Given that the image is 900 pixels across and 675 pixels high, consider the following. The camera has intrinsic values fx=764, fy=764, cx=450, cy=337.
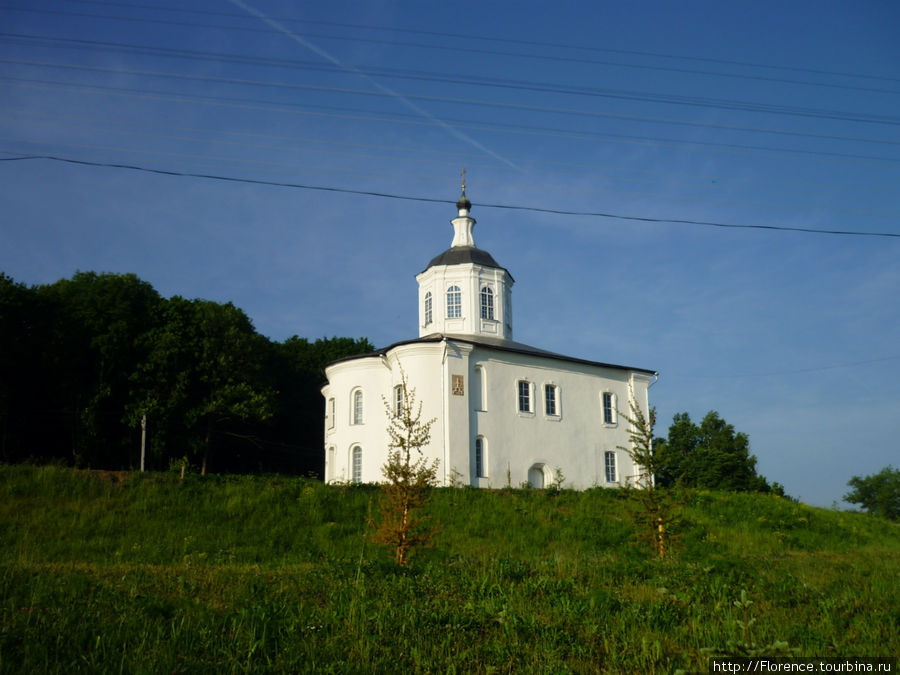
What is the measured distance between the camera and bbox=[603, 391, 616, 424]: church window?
1357 inches

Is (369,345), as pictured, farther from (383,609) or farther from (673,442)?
(383,609)

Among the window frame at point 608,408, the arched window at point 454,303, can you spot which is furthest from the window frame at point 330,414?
the window frame at point 608,408

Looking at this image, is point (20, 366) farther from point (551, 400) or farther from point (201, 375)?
point (551, 400)

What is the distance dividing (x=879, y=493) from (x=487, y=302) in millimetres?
58621

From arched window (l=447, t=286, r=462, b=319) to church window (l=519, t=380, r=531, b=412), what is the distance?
16.1 feet

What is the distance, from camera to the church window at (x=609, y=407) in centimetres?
3446

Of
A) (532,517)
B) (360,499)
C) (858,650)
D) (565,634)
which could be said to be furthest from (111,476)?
(858,650)

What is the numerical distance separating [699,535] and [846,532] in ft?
22.9

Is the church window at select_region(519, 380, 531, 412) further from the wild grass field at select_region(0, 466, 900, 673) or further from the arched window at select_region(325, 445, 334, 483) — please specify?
the wild grass field at select_region(0, 466, 900, 673)

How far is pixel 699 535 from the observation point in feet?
73.1

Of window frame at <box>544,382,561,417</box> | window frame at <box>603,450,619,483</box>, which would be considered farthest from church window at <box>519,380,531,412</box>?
window frame at <box>603,450,619,483</box>

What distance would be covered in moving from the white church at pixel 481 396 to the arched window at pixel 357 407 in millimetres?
44

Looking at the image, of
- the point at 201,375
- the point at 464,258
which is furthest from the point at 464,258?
the point at 201,375

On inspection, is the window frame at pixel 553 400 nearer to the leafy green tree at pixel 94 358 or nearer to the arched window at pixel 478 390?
the arched window at pixel 478 390
